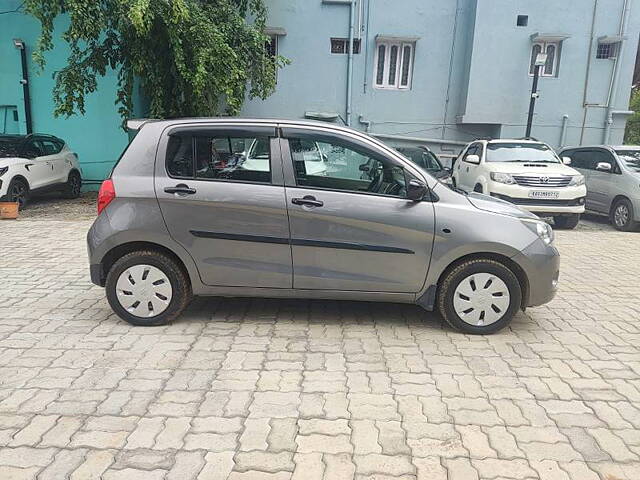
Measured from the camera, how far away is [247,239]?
3.89m

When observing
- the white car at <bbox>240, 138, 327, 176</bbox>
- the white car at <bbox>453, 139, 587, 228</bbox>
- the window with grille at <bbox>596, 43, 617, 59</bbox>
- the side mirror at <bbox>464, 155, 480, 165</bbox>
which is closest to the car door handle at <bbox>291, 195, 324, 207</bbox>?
the white car at <bbox>240, 138, 327, 176</bbox>

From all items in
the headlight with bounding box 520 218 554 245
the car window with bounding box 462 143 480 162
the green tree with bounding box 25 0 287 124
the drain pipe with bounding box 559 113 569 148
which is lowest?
the headlight with bounding box 520 218 554 245

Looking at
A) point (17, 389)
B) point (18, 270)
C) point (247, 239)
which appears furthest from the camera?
point (18, 270)

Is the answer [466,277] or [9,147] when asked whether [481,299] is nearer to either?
[466,277]

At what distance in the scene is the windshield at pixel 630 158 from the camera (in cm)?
980

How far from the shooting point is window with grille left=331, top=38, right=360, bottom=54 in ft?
45.7

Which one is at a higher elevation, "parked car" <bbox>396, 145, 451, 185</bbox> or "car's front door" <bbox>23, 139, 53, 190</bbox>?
"parked car" <bbox>396, 145, 451, 185</bbox>

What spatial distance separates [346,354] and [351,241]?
0.89m

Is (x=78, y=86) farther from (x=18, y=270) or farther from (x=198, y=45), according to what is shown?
(x=18, y=270)

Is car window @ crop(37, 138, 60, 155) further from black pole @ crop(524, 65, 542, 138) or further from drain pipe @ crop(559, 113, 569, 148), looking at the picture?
drain pipe @ crop(559, 113, 569, 148)

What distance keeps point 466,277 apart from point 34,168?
381 inches

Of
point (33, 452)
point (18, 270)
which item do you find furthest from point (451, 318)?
point (18, 270)

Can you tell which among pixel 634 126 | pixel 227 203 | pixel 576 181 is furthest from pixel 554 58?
pixel 634 126

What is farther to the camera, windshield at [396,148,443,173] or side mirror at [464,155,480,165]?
windshield at [396,148,443,173]
